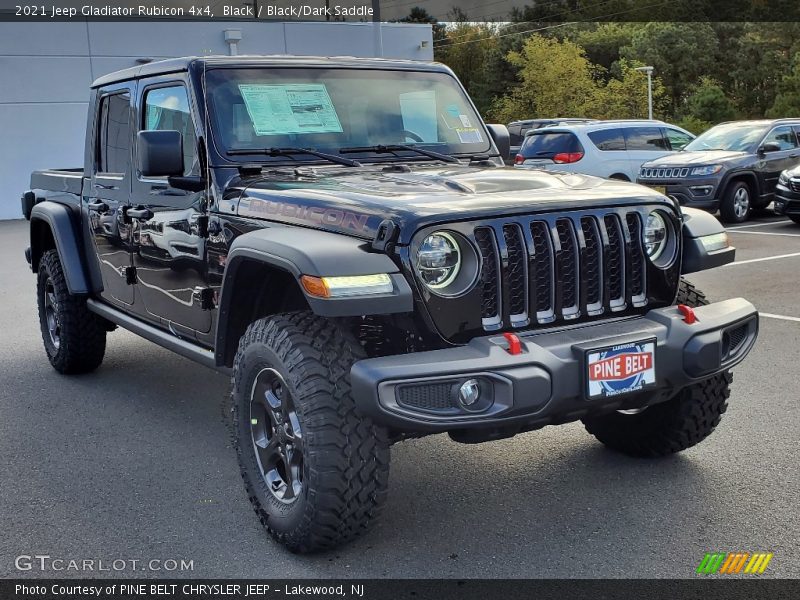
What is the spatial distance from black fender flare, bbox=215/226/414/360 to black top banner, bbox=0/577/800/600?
100 centimetres

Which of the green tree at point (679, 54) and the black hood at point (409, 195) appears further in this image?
the green tree at point (679, 54)

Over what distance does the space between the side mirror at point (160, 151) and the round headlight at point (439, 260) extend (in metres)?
1.49

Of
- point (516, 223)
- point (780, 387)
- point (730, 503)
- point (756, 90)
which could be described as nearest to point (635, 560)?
point (730, 503)

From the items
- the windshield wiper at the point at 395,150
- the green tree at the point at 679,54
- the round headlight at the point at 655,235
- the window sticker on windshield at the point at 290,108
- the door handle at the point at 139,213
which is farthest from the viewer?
the green tree at the point at 679,54

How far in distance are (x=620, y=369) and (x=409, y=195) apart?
1045 mm

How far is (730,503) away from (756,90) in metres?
64.7

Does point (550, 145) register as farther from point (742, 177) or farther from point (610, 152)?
A: point (742, 177)

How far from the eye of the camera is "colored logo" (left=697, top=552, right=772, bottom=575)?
3.38 m

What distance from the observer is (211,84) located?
4559 mm

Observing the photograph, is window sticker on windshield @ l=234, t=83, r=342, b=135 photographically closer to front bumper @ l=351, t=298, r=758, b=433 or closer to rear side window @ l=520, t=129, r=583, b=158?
front bumper @ l=351, t=298, r=758, b=433

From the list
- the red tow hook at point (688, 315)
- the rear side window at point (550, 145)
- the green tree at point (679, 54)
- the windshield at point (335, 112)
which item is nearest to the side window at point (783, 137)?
the rear side window at point (550, 145)

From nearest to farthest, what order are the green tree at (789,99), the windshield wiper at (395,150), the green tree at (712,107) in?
the windshield wiper at (395,150) < the green tree at (789,99) < the green tree at (712,107)

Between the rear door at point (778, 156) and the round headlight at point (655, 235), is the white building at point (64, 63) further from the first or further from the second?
the round headlight at point (655, 235)

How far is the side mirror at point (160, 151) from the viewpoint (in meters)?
4.24
